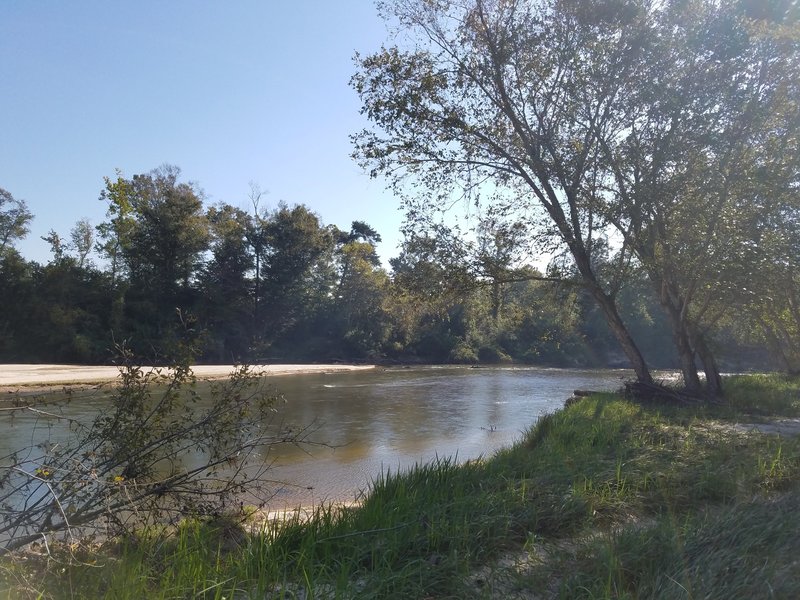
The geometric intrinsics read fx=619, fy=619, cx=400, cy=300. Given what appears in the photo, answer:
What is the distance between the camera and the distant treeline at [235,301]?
42531 millimetres

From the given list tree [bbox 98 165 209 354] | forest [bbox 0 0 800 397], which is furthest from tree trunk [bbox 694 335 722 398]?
tree [bbox 98 165 209 354]

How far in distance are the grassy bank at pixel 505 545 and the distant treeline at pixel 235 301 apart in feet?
58.9

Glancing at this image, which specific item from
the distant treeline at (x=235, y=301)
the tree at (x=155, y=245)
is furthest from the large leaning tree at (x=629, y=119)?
the tree at (x=155, y=245)

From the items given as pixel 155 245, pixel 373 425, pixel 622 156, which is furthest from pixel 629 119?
pixel 155 245

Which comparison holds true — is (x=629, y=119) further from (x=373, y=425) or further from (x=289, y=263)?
(x=289, y=263)

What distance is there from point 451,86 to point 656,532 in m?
12.8

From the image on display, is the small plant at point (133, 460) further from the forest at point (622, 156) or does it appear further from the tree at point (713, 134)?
the tree at point (713, 134)

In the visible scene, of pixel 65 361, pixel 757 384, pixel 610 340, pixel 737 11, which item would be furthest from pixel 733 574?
pixel 610 340

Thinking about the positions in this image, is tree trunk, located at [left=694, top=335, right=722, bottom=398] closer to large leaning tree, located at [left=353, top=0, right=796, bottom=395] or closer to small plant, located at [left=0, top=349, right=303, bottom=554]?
large leaning tree, located at [left=353, top=0, right=796, bottom=395]

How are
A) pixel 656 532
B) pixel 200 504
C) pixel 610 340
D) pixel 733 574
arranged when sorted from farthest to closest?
pixel 610 340 < pixel 200 504 < pixel 656 532 < pixel 733 574

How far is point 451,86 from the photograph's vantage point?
609 inches

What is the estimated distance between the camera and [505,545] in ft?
16.6

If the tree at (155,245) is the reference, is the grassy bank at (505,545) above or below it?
below

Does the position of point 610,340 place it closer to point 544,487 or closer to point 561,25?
point 561,25
